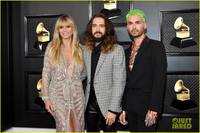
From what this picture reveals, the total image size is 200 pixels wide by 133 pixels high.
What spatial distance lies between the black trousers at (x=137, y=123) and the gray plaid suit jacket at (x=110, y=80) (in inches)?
3.9

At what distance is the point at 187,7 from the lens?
2605mm

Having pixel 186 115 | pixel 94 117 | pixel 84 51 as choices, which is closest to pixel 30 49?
pixel 84 51

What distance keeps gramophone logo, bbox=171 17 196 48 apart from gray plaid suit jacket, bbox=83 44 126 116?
0.79m

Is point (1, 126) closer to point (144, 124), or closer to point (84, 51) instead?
point (84, 51)

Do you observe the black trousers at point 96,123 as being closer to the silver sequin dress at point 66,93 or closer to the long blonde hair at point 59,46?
the silver sequin dress at point 66,93

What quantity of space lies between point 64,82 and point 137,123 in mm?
587

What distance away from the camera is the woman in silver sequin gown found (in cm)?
211

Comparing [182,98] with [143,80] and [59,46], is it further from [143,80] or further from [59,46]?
[59,46]

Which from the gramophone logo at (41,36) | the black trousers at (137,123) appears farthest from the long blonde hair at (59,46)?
the gramophone logo at (41,36)

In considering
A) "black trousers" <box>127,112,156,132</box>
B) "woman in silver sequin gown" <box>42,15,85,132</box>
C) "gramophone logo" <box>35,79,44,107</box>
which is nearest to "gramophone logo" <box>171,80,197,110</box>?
"black trousers" <box>127,112,156,132</box>

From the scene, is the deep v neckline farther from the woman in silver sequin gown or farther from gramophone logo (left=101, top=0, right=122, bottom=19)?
gramophone logo (left=101, top=0, right=122, bottom=19)

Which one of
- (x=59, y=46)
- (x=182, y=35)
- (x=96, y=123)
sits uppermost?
(x=182, y=35)

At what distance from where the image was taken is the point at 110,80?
2059mm

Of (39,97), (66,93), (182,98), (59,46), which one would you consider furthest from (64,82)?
(182,98)
